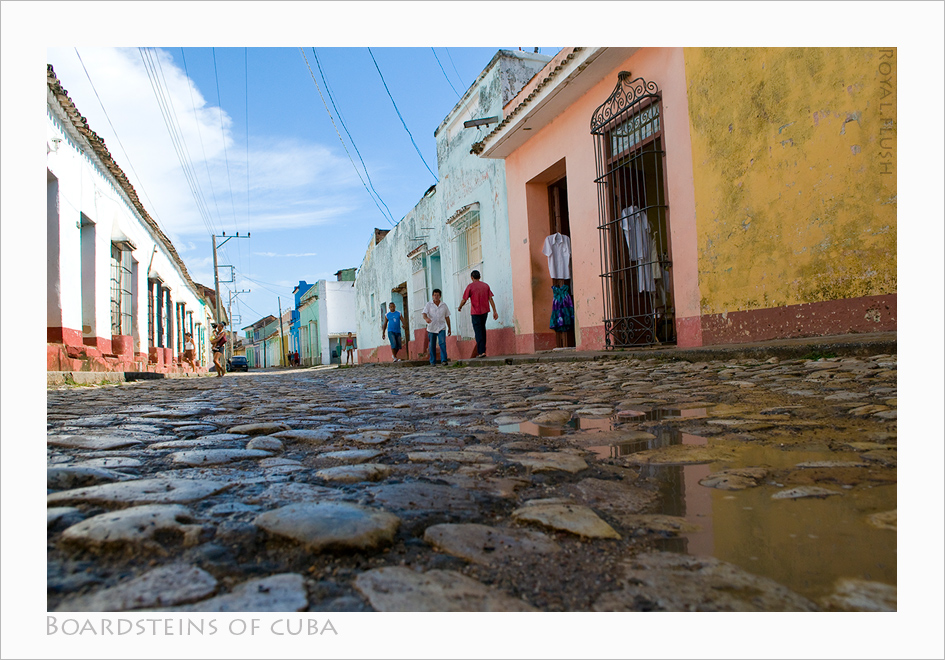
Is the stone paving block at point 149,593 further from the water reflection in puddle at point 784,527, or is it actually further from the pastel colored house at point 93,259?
the pastel colored house at point 93,259

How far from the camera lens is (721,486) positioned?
130cm

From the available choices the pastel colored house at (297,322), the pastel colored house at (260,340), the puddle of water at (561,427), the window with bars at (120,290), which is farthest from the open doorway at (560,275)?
the pastel colored house at (260,340)

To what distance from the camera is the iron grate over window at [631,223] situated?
626 cm

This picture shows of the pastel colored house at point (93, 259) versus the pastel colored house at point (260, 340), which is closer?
the pastel colored house at point (93, 259)

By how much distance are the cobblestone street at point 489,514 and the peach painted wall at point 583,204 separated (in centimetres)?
369

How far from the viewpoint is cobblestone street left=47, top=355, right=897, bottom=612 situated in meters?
0.81

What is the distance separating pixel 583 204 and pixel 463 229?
3891mm

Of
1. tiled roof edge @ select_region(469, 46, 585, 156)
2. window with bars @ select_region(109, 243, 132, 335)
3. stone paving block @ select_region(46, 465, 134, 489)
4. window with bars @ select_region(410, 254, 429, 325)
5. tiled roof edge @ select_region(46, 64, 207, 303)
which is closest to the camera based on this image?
stone paving block @ select_region(46, 465, 134, 489)

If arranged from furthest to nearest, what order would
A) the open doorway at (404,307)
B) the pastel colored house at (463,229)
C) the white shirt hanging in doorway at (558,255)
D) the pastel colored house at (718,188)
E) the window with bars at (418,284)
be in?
1. the open doorway at (404,307)
2. the window with bars at (418,284)
3. the pastel colored house at (463,229)
4. the white shirt hanging in doorway at (558,255)
5. the pastel colored house at (718,188)

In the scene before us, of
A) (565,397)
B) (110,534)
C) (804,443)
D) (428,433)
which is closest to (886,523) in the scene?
(804,443)

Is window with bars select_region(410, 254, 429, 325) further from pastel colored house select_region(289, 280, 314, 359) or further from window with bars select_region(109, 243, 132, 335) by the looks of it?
pastel colored house select_region(289, 280, 314, 359)

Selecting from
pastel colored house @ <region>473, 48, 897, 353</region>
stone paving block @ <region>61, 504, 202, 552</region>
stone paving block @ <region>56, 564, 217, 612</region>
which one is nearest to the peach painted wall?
pastel colored house @ <region>473, 48, 897, 353</region>

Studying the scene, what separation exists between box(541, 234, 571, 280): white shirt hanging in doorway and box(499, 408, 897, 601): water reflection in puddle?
6939 millimetres

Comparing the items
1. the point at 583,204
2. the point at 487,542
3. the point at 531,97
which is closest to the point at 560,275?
the point at 583,204
